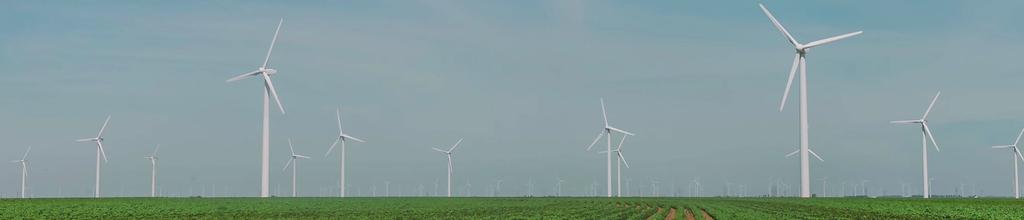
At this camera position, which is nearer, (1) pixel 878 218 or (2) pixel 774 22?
(1) pixel 878 218

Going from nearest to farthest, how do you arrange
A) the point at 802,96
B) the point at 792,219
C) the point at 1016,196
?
the point at 792,219
the point at 802,96
the point at 1016,196

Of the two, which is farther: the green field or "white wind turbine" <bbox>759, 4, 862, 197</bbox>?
"white wind turbine" <bbox>759, 4, 862, 197</bbox>

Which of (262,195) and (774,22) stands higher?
(774,22)

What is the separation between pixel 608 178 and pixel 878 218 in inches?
3358

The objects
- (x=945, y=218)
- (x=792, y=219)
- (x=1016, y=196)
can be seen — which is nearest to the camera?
(x=792, y=219)

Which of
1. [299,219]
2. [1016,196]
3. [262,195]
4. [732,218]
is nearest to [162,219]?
[299,219]

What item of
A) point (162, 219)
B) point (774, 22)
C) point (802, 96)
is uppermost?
point (774, 22)

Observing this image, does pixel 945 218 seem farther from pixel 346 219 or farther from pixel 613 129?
pixel 613 129

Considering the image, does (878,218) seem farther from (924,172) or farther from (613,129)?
(613,129)

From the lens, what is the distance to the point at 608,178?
146125mm

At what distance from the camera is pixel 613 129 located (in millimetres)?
149625

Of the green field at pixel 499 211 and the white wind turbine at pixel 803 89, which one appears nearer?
the green field at pixel 499 211

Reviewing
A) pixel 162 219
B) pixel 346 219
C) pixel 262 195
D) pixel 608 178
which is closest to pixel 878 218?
pixel 346 219

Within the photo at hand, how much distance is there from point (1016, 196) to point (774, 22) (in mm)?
63409
